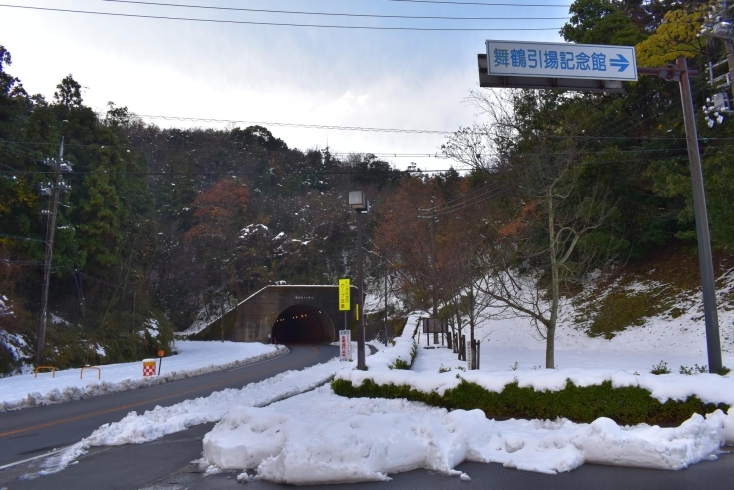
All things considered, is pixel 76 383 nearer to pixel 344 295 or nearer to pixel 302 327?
pixel 344 295

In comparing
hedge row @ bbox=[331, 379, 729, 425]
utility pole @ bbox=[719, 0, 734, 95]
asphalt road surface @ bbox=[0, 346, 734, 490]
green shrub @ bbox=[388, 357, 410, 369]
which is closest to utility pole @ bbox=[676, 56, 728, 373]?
utility pole @ bbox=[719, 0, 734, 95]

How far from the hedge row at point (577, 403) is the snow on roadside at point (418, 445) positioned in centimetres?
74

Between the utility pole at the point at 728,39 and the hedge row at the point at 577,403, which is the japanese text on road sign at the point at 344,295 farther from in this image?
the utility pole at the point at 728,39

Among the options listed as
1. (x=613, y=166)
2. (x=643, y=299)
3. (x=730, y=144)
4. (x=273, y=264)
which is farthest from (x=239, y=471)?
(x=273, y=264)

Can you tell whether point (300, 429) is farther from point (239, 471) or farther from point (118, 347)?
point (118, 347)

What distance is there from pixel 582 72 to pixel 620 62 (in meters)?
0.82

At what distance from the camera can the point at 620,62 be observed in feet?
29.8

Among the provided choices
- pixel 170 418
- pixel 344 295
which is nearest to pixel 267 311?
pixel 344 295

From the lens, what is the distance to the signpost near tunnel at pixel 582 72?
8.46 m

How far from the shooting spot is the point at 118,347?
30.3m

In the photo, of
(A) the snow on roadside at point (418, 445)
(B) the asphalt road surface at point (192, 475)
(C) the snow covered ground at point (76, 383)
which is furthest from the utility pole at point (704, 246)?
(C) the snow covered ground at point (76, 383)

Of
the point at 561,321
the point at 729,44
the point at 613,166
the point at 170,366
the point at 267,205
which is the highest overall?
the point at 267,205

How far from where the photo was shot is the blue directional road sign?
841cm

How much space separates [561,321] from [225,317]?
31.9m
